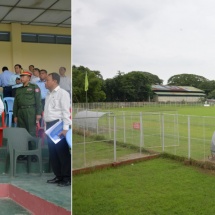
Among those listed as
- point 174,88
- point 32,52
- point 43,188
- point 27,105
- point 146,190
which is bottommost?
point 43,188

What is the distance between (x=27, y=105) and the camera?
10.9ft

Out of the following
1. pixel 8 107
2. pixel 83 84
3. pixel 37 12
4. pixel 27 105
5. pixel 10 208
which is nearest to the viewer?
pixel 83 84

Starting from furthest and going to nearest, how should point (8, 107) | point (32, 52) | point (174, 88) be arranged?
point (32, 52) → point (8, 107) → point (174, 88)

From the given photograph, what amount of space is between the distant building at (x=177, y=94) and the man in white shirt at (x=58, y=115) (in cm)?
59

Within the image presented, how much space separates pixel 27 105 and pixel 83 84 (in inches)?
74.2

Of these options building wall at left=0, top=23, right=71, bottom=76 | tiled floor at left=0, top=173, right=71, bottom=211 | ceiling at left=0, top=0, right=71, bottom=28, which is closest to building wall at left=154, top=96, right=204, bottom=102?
tiled floor at left=0, top=173, right=71, bottom=211

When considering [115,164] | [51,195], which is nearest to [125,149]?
[115,164]

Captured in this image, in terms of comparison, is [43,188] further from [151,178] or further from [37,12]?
[37,12]

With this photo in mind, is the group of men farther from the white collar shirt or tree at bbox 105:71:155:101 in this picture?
tree at bbox 105:71:155:101

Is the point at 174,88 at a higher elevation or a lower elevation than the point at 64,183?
higher

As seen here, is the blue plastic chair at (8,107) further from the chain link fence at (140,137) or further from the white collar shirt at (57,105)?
the chain link fence at (140,137)

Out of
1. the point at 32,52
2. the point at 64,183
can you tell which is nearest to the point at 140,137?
the point at 64,183

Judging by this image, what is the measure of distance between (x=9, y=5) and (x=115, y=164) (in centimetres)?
364

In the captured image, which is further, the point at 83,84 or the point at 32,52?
the point at 32,52
